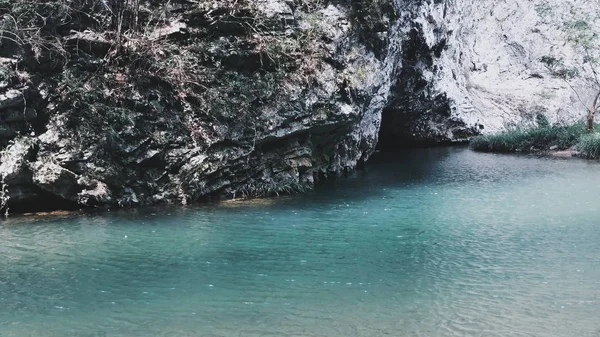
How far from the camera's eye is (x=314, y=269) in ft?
30.7

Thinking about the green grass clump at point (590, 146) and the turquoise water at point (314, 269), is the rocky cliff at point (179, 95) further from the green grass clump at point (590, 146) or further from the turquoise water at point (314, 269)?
the green grass clump at point (590, 146)

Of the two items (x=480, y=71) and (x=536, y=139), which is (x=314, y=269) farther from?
(x=480, y=71)

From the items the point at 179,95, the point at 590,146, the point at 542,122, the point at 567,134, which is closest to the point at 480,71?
the point at 542,122

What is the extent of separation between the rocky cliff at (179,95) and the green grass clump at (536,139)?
35.7 ft

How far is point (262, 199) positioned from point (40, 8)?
7262 millimetres

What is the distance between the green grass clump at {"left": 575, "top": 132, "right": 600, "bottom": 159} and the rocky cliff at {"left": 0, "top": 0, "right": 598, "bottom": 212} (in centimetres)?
1018

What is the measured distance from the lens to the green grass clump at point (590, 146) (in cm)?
2409

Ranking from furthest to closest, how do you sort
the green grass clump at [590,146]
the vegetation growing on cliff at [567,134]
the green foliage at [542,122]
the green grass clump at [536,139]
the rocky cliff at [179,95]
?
Answer: the green foliage at [542,122] < the green grass clump at [536,139] < the vegetation growing on cliff at [567,134] < the green grass clump at [590,146] < the rocky cliff at [179,95]

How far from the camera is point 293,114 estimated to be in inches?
645

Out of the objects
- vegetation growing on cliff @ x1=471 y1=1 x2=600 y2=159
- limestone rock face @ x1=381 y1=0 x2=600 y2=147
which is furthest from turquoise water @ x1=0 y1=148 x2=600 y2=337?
limestone rock face @ x1=381 y1=0 x2=600 y2=147

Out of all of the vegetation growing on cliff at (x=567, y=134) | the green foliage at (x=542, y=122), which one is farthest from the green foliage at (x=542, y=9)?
the green foliage at (x=542, y=122)

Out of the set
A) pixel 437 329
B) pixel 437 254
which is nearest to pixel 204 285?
pixel 437 329

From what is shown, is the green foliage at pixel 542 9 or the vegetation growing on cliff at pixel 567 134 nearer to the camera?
the vegetation growing on cliff at pixel 567 134

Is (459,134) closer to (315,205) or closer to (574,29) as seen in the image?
(574,29)
